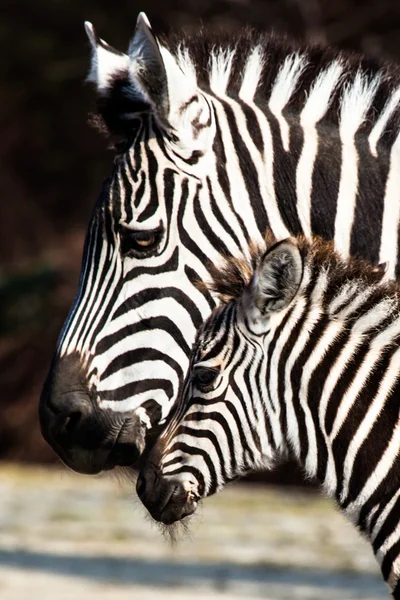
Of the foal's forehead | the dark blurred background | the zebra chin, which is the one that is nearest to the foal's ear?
the foal's forehead

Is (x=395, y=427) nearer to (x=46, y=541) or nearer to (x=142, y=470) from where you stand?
(x=142, y=470)

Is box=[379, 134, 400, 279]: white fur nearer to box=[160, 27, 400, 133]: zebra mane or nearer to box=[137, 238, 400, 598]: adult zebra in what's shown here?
box=[160, 27, 400, 133]: zebra mane

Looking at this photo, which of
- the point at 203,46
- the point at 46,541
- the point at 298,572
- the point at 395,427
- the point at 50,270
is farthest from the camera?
the point at 50,270

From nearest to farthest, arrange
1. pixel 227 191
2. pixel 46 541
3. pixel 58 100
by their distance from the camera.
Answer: pixel 227 191, pixel 46 541, pixel 58 100

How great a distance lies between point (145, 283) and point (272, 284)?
3.66 feet

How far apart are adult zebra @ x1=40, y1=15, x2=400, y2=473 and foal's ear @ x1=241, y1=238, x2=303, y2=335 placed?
896 millimetres

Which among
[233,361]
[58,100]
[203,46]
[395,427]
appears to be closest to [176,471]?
[233,361]

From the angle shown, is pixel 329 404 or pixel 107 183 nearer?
pixel 329 404

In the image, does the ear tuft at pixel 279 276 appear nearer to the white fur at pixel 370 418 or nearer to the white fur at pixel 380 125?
the white fur at pixel 370 418

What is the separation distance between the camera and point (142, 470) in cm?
505

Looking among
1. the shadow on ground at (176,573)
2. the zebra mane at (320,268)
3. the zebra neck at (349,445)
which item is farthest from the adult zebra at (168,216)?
the shadow on ground at (176,573)

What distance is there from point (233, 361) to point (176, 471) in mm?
496

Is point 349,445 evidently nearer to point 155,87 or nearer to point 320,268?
point 320,268

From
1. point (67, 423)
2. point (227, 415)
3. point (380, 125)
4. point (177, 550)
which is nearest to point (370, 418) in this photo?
point (227, 415)
